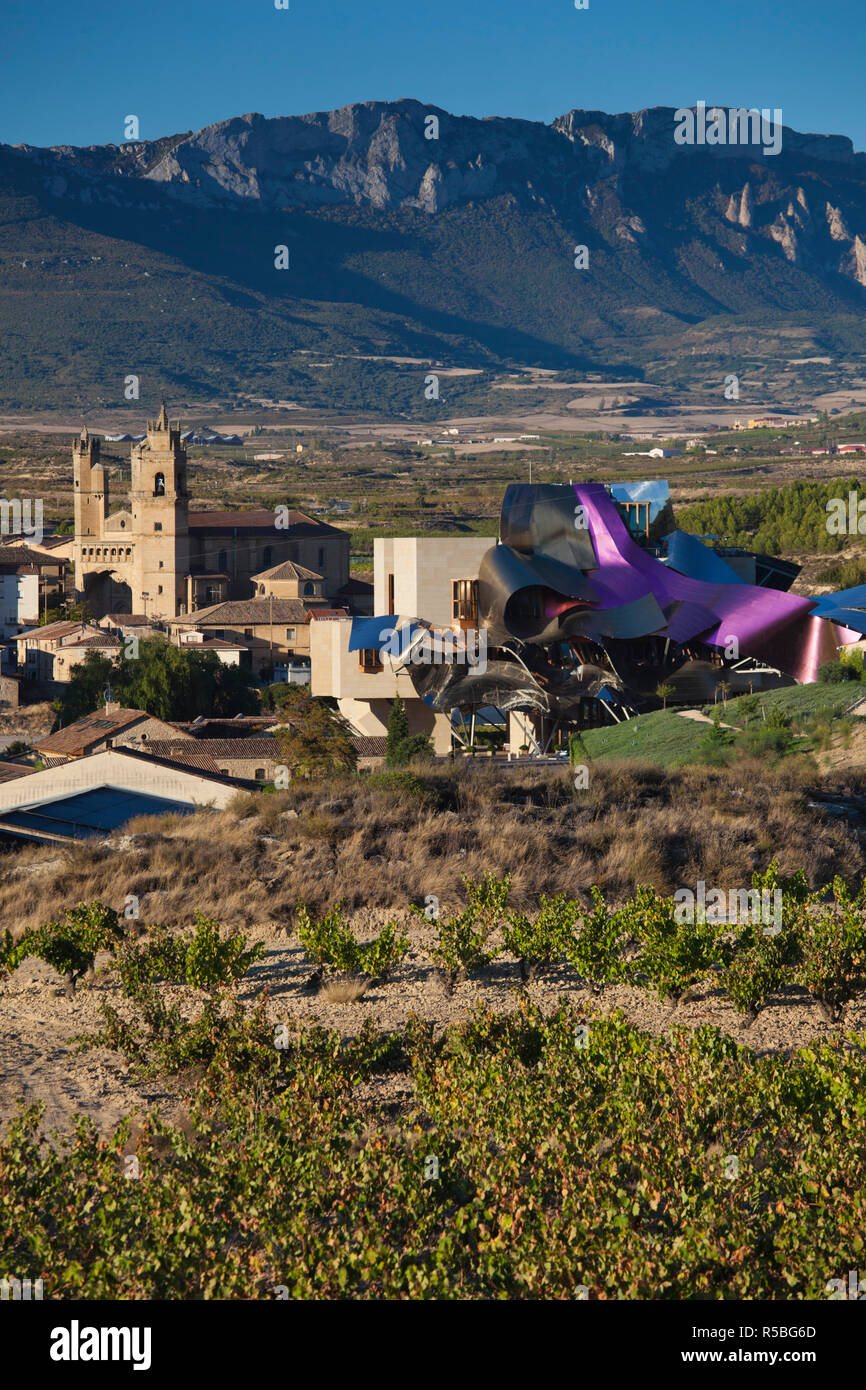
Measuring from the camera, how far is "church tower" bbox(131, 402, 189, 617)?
77750mm

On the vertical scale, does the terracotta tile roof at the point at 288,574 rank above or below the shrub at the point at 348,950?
above

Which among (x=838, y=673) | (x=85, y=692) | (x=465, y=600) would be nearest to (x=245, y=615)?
(x=85, y=692)

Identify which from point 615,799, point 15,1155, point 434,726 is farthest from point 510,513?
point 15,1155

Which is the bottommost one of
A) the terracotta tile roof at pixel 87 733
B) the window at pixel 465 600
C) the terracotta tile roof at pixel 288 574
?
the terracotta tile roof at pixel 87 733

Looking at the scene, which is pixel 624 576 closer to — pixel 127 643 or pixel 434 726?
pixel 434 726

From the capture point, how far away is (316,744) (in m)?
33.1

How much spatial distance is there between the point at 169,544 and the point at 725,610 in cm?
4437

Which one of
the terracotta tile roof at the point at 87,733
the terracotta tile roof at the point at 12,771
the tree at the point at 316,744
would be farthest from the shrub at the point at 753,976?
the terracotta tile roof at the point at 87,733

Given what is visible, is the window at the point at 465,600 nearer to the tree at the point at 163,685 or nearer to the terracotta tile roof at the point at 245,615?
the tree at the point at 163,685

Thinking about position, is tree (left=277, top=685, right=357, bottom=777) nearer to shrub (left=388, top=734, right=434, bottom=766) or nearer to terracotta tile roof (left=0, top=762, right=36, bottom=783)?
shrub (left=388, top=734, right=434, bottom=766)

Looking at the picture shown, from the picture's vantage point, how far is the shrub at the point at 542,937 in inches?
523

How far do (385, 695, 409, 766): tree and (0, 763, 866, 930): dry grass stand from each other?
399 inches

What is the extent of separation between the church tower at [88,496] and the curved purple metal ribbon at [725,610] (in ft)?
162

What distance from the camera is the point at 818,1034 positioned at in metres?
12.0
